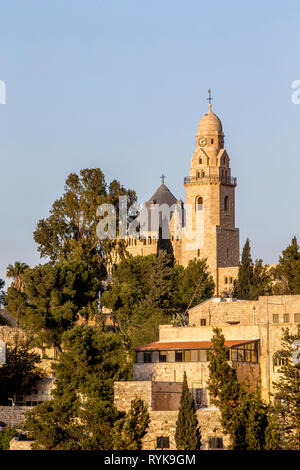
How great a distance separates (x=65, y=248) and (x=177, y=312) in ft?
33.8

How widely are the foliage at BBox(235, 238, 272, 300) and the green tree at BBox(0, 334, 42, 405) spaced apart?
14.8m

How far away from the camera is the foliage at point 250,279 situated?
226ft

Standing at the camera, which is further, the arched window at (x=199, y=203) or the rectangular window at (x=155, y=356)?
the arched window at (x=199, y=203)

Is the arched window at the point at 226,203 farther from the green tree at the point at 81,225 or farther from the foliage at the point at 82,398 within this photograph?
the foliage at the point at 82,398

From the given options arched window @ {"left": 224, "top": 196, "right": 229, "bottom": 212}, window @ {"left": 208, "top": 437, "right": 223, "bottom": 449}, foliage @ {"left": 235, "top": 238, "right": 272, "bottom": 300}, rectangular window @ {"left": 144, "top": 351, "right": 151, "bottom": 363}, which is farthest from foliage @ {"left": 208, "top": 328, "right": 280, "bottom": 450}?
arched window @ {"left": 224, "top": 196, "right": 229, "bottom": 212}

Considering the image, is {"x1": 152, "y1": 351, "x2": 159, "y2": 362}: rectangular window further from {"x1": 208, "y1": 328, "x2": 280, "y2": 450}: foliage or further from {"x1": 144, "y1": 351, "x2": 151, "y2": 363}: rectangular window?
{"x1": 208, "y1": 328, "x2": 280, "y2": 450}: foliage

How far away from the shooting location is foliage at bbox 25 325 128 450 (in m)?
46.4

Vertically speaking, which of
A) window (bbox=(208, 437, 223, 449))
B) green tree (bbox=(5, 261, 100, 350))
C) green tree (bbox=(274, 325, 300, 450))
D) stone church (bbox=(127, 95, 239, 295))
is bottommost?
window (bbox=(208, 437, 223, 449))

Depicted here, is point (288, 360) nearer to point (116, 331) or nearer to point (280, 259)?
point (116, 331)

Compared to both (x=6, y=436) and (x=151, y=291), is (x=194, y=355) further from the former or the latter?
(x=151, y=291)

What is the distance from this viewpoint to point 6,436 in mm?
50125

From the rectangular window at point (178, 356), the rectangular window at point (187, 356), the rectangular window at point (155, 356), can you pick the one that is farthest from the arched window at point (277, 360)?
the rectangular window at point (155, 356)

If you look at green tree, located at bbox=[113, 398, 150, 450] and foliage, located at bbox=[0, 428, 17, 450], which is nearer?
green tree, located at bbox=[113, 398, 150, 450]

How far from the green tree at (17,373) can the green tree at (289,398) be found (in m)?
12.8
